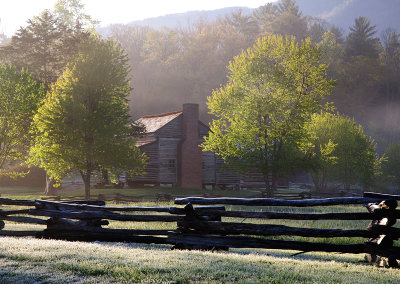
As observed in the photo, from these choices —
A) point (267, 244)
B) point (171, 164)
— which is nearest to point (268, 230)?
point (267, 244)

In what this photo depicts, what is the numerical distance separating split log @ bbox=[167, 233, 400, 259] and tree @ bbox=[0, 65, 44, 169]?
24311mm

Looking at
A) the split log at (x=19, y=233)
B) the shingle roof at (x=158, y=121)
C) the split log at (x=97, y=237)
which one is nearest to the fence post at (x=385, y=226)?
the split log at (x=97, y=237)

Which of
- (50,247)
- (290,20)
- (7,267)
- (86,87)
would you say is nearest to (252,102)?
(86,87)

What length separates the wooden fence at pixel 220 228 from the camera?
32.5 ft

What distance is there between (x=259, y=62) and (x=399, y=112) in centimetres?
7404

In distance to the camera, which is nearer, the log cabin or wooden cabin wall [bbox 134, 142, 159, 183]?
the log cabin

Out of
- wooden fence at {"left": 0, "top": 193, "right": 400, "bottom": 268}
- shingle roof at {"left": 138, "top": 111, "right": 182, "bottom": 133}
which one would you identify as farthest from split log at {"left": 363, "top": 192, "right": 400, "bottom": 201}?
shingle roof at {"left": 138, "top": 111, "right": 182, "bottom": 133}

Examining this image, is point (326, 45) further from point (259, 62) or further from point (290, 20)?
point (259, 62)

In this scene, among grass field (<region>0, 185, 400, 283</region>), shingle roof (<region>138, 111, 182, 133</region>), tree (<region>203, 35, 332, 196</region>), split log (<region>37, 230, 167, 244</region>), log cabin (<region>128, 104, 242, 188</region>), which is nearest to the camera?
grass field (<region>0, 185, 400, 283</region>)

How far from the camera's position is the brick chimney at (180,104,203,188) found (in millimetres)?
45531

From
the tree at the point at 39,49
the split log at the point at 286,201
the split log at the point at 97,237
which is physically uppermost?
the tree at the point at 39,49

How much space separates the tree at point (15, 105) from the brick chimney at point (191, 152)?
54.9 feet

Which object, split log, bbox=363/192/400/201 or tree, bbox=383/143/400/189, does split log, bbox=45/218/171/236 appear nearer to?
split log, bbox=363/192/400/201

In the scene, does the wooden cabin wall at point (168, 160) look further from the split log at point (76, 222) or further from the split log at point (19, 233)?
the split log at point (76, 222)
